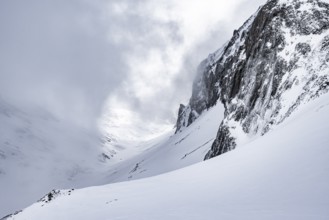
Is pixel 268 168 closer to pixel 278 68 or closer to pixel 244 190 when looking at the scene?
pixel 244 190

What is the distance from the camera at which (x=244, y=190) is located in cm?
1099

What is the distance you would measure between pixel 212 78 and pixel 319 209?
11045 centimetres

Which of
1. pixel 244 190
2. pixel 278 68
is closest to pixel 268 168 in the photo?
pixel 244 190

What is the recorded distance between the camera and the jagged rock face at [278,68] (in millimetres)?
32906

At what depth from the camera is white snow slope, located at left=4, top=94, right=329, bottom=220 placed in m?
8.70

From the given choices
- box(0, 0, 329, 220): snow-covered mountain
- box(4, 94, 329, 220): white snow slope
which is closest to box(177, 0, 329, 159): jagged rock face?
box(0, 0, 329, 220): snow-covered mountain

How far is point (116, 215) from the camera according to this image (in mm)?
12484

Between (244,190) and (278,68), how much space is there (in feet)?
100

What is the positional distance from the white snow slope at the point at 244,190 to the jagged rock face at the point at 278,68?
667 inches

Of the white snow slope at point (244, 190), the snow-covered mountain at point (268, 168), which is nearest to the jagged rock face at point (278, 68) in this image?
the snow-covered mountain at point (268, 168)

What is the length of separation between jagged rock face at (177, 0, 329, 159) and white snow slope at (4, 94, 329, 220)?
16.9 metres

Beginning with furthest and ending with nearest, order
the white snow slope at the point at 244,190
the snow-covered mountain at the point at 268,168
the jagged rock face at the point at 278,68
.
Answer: the jagged rock face at the point at 278,68
the snow-covered mountain at the point at 268,168
the white snow slope at the point at 244,190

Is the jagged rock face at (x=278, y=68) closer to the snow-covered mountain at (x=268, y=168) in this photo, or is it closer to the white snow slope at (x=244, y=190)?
the snow-covered mountain at (x=268, y=168)

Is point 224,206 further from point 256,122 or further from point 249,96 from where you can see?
point 249,96
